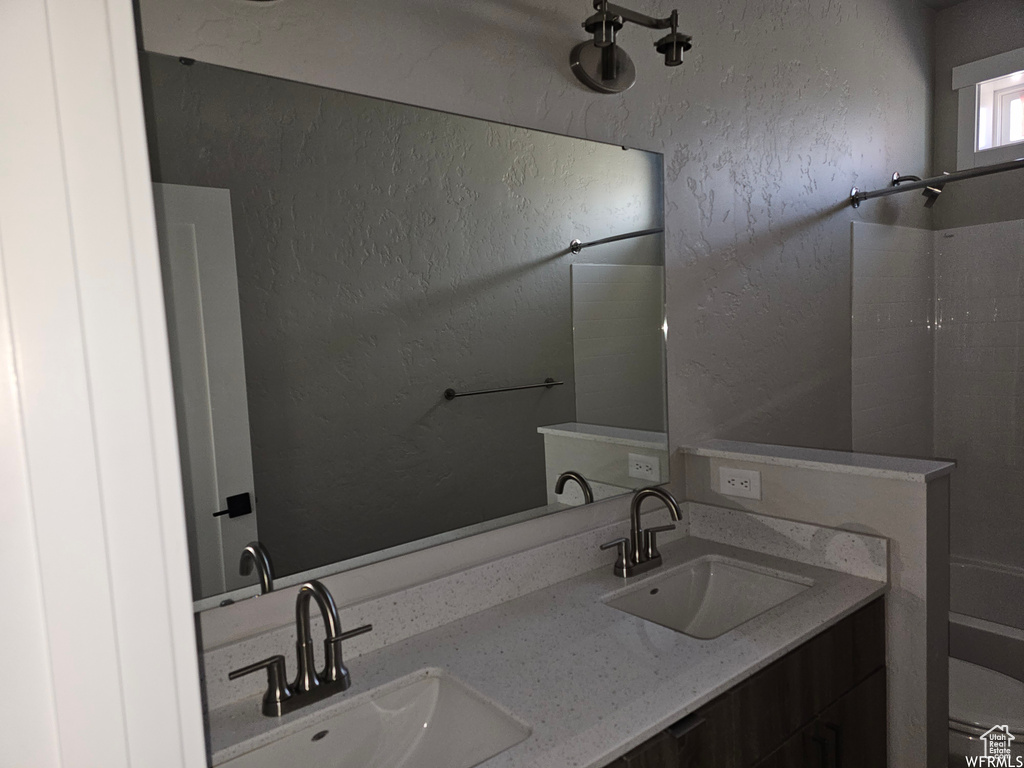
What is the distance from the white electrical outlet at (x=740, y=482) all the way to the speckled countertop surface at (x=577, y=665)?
271 mm

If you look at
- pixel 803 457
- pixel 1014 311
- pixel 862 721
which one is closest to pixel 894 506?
pixel 803 457

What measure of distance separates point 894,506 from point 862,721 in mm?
501

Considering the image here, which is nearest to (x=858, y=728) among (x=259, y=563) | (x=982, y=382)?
(x=259, y=563)

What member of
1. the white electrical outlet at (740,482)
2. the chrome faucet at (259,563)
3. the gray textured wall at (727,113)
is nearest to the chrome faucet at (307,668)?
the chrome faucet at (259,563)

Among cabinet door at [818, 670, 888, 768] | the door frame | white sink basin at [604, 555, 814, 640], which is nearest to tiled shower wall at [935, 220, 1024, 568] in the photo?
cabinet door at [818, 670, 888, 768]

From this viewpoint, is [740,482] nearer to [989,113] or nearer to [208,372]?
[208,372]

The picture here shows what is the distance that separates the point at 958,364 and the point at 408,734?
3123mm

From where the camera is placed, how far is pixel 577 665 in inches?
49.0

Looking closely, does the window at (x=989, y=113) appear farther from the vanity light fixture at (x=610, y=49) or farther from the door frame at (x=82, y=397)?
the door frame at (x=82, y=397)

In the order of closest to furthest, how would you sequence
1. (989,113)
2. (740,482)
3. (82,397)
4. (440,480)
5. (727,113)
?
(82,397), (440,480), (740,482), (727,113), (989,113)

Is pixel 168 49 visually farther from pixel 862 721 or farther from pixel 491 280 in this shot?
pixel 862 721

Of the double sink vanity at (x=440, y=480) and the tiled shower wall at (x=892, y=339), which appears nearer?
the double sink vanity at (x=440, y=480)

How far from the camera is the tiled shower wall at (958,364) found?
9.51ft

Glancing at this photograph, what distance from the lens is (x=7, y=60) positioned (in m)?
0.28
